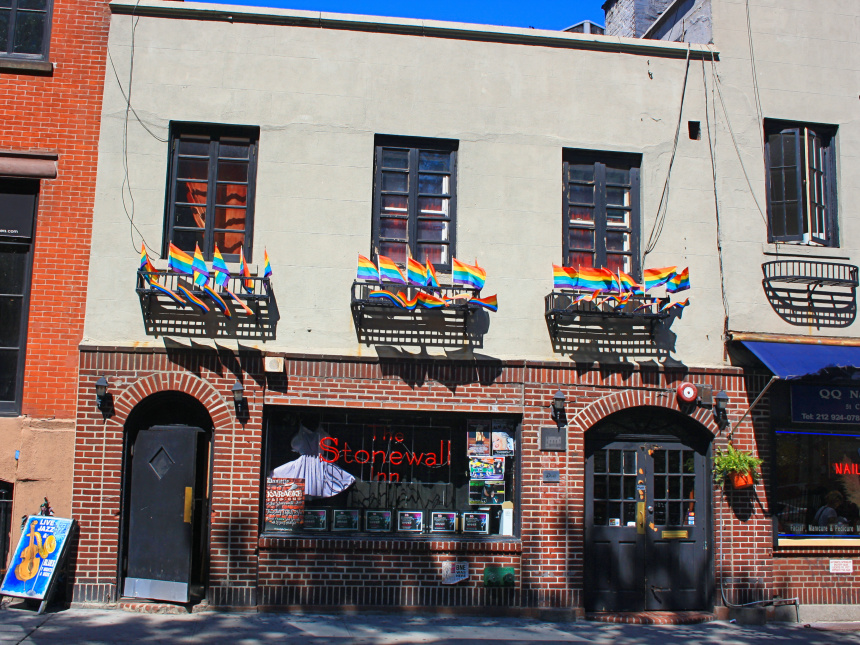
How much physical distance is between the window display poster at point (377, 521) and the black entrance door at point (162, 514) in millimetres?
2076

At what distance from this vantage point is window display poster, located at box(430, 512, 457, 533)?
9.91m

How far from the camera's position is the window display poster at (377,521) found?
388 inches

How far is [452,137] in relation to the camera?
33.8 ft

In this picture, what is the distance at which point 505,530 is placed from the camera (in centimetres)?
1001

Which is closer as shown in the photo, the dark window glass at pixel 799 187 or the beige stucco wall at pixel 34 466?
the beige stucco wall at pixel 34 466

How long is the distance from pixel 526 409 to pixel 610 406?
109 cm

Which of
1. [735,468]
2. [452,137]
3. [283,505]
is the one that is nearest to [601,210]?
[452,137]

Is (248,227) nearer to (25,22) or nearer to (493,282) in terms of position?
(493,282)

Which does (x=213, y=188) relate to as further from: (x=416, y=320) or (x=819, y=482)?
(x=819, y=482)

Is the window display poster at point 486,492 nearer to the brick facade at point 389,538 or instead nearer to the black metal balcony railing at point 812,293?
the brick facade at point 389,538

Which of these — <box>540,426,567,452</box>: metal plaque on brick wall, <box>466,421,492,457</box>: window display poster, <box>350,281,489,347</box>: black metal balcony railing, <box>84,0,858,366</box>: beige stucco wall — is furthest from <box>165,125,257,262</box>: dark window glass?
<box>540,426,567,452</box>: metal plaque on brick wall

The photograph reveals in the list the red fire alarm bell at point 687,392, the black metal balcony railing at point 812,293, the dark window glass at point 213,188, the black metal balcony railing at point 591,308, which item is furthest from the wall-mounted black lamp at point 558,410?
the dark window glass at point 213,188

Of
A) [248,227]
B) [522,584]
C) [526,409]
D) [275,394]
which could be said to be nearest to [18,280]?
[248,227]

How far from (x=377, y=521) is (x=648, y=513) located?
347 centimetres
